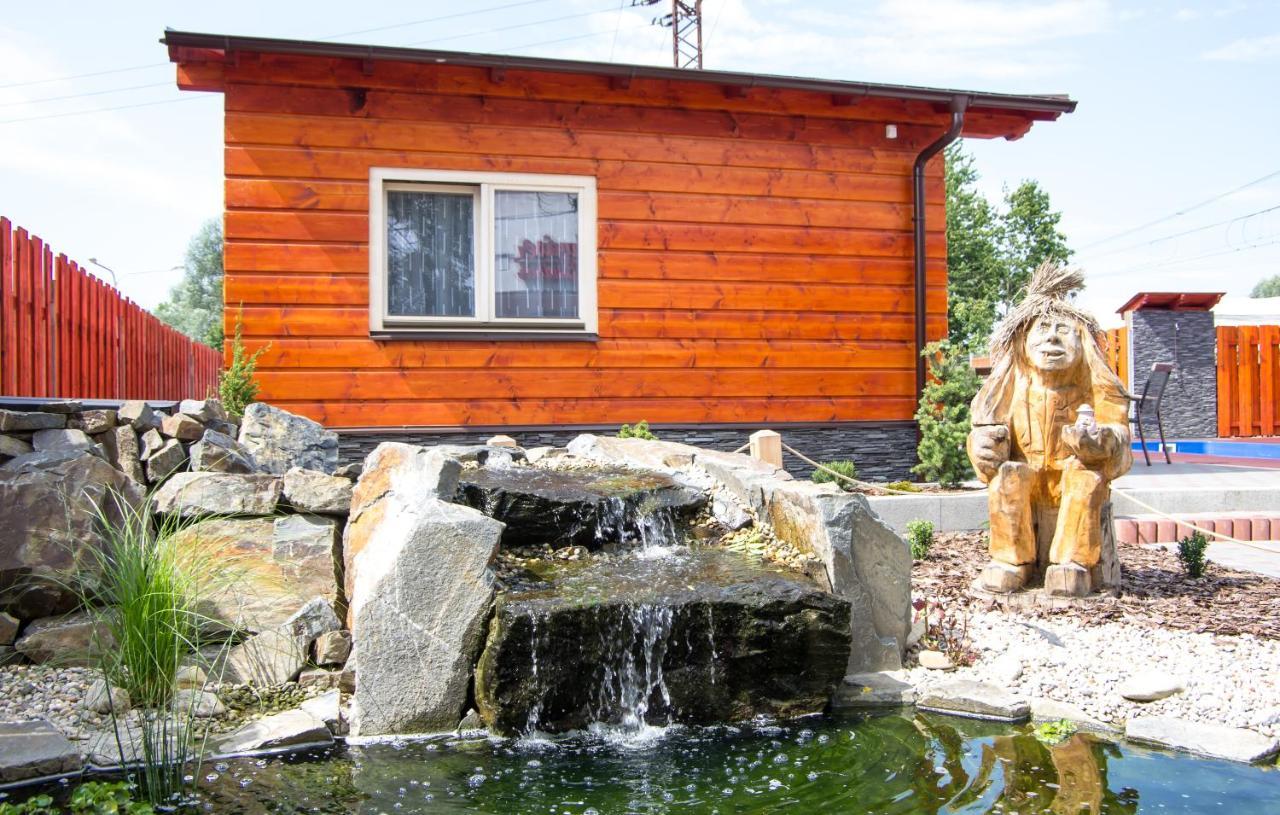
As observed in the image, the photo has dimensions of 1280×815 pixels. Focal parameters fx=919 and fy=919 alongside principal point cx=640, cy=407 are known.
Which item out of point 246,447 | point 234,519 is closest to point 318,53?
point 246,447

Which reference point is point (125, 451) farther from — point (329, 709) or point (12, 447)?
point (329, 709)

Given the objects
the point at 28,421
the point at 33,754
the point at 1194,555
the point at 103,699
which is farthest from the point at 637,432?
the point at 33,754

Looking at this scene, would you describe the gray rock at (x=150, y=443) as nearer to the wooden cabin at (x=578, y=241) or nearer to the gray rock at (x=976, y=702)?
the wooden cabin at (x=578, y=241)

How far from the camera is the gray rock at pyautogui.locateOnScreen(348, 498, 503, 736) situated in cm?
397

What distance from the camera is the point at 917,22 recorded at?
1239 inches

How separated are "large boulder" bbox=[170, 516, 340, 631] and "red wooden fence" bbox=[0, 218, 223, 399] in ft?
6.73

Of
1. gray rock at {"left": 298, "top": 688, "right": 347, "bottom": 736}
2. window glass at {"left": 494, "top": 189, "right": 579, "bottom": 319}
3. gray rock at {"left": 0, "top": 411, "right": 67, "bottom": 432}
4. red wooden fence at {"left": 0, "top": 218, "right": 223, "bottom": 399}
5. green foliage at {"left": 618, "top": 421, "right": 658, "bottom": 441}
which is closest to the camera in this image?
gray rock at {"left": 298, "top": 688, "right": 347, "bottom": 736}

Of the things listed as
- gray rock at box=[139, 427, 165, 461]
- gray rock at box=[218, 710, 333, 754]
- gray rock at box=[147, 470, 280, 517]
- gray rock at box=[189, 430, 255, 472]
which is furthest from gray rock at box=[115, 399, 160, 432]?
gray rock at box=[218, 710, 333, 754]

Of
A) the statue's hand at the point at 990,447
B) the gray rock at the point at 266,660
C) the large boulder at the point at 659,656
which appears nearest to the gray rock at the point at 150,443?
the gray rock at the point at 266,660

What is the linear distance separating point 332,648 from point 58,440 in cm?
190

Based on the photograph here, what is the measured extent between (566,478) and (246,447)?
7.41 ft

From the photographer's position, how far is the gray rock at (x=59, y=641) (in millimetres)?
4262

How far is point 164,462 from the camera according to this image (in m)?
5.45

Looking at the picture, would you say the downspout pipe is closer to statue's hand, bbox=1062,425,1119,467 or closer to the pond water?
statue's hand, bbox=1062,425,1119,467
